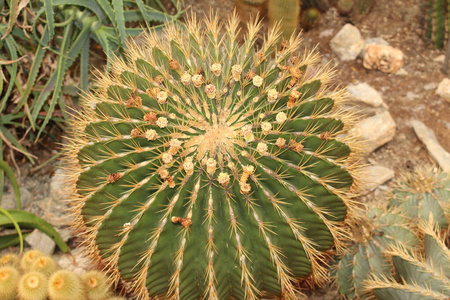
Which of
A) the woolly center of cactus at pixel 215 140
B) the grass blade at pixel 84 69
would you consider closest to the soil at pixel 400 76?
the grass blade at pixel 84 69

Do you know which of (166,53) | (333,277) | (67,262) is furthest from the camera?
(67,262)

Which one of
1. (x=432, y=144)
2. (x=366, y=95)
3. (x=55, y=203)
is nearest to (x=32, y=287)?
(x=55, y=203)

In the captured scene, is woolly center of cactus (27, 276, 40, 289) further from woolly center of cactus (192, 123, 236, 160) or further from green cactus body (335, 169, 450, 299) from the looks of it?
green cactus body (335, 169, 450, 299)

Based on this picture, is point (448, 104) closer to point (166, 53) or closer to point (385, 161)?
point (385, 161)

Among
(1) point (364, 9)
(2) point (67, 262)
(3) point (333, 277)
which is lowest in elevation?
(2) point (67, 262)

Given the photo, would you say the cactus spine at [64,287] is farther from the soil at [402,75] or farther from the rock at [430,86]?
the rock at [430,86]

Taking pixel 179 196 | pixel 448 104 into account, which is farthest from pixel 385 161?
pixel 179 196

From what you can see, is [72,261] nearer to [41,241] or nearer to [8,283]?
[41,241]
